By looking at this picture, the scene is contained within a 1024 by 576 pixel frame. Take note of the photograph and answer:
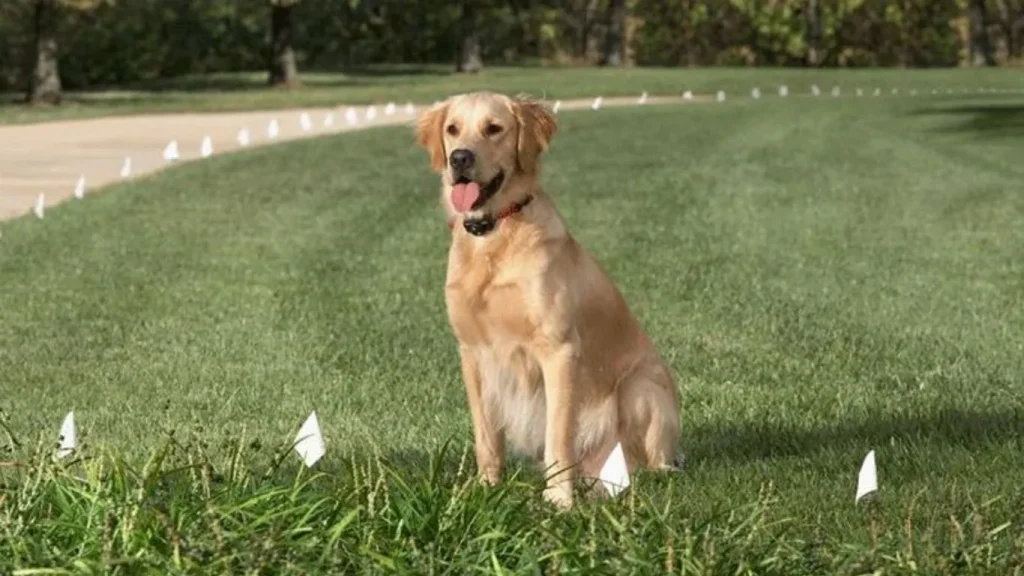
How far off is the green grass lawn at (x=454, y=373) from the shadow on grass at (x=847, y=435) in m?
0.03

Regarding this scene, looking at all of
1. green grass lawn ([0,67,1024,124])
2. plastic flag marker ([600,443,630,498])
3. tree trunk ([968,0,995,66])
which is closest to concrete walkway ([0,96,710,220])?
green grass lawn ([0,67,1024,124])

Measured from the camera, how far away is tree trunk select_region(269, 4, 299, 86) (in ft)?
169

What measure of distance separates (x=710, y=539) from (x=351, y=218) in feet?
43.6

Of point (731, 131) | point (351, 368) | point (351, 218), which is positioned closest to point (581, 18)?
point (731, 131)

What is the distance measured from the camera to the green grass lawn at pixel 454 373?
546 cm

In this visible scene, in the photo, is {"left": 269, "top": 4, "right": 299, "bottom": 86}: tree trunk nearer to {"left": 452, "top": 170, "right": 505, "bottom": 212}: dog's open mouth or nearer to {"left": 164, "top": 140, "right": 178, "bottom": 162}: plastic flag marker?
{"left": 164, "top": 140, "right": 178, "bottom": 162}: plastic flag marker

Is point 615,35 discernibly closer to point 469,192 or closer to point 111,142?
point 111,142

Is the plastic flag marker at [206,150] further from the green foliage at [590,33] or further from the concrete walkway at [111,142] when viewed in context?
the green foliage at [590,33]

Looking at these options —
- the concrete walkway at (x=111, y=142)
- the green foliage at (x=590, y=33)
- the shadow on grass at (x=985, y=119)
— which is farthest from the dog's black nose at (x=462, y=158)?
the green foliage at (x=590, y=33)

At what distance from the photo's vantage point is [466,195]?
20.9ft

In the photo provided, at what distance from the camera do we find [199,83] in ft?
176

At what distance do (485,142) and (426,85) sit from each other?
45.9 meters

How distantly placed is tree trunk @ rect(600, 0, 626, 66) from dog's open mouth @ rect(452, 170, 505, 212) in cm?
6494

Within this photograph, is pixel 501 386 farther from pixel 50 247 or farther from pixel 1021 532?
pixel 50 247
